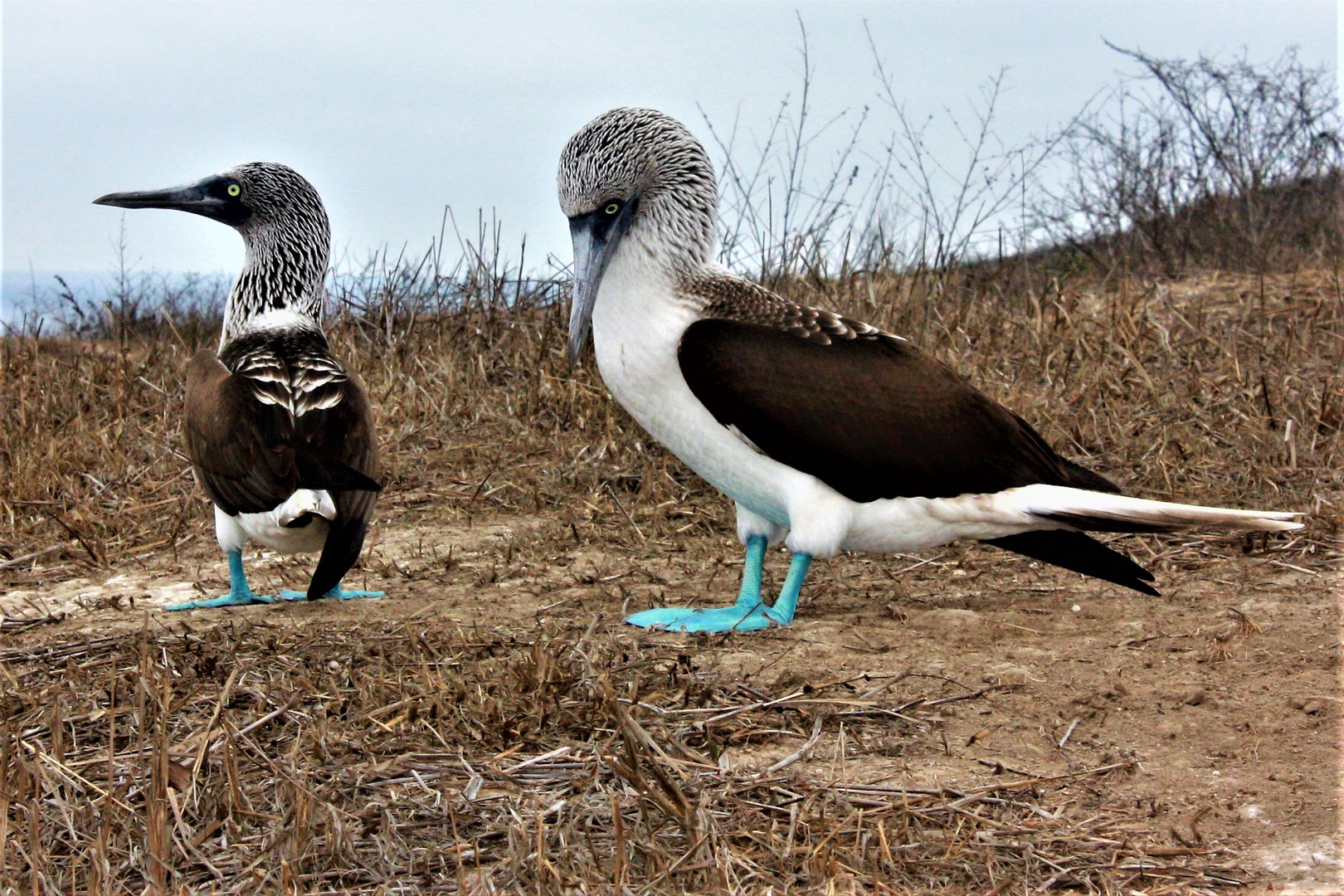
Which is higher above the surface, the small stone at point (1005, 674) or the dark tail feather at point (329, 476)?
the dark tail feather at point (329, 476)

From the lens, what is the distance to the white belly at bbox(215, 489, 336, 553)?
4148 mm

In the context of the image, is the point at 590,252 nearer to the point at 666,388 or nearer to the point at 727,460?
the point at 666,388

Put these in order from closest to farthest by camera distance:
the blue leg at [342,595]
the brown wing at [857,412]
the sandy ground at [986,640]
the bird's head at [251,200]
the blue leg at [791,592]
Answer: the sandy ground at [986,640]
the brown wing at [857,412]
the blue leg at [791,592]
the blue leg at [342,595]
the bird's head at [251,200]

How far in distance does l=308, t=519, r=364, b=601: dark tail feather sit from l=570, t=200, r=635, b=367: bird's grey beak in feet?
2.87

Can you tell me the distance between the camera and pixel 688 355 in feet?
13.1

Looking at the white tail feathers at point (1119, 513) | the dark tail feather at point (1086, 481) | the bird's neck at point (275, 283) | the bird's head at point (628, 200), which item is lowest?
the white tail feathers at point (1119, 513)

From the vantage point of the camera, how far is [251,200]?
5.61 m

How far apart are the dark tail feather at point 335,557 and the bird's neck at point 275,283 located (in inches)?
58.3

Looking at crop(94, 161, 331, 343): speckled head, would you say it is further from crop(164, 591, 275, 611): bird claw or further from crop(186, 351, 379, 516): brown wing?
crop(164, 591, 275, 611): bird claw

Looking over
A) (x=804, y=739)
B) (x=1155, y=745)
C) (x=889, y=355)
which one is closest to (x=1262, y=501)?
(x=889, y=355)

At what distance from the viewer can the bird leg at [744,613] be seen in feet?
13.1

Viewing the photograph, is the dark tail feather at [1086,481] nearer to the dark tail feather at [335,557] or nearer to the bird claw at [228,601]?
the dark tail feather at [335,557]

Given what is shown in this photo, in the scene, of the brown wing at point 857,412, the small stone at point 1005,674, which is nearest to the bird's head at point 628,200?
the brown wing at point 857,412

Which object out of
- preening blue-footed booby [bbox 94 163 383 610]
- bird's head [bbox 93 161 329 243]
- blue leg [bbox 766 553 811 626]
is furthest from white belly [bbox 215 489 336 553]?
bird's head [bbox 93 161 329 243]
